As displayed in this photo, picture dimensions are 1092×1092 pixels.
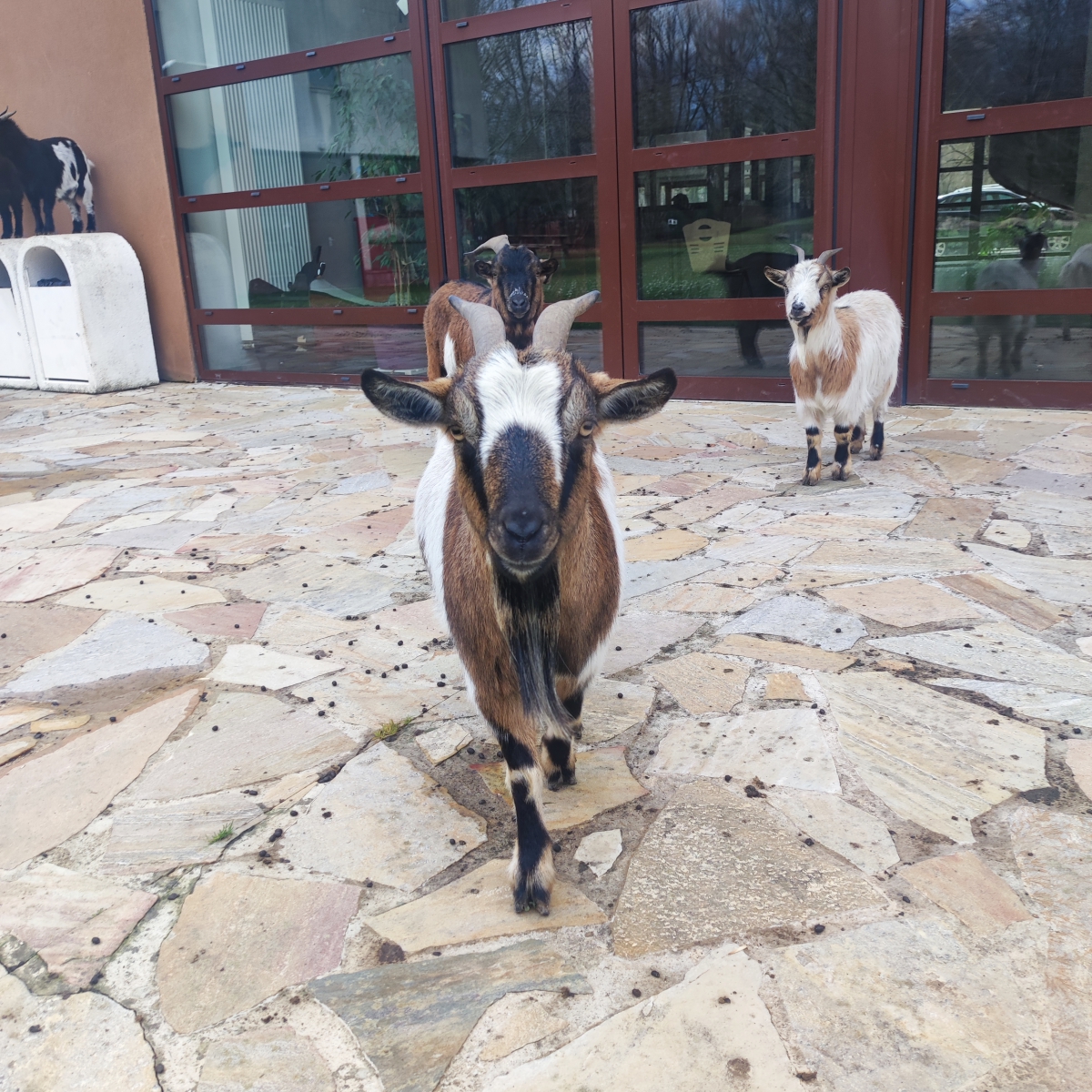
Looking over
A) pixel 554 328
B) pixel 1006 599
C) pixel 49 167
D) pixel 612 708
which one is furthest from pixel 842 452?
pixel 49 167

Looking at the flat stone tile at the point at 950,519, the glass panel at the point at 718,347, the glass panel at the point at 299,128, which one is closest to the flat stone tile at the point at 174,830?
the flat stone tile at the point at 950,519

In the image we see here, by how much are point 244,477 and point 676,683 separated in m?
4.27

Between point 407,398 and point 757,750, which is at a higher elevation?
point 407,398

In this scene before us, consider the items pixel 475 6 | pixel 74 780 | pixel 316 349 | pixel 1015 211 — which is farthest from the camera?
pixel 316 349

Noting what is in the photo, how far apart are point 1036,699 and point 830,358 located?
9.98 feet

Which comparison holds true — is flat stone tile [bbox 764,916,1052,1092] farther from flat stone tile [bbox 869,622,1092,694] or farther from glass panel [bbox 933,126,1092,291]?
glass panel [bbox 933,126,1092,291]

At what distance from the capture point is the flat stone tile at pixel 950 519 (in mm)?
4750

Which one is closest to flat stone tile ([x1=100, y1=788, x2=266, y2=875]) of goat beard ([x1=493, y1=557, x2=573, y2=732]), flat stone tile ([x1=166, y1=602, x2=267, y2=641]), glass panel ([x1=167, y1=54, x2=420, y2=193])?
goat beard ([x1=493, y1=557, x2=573, y2=732])

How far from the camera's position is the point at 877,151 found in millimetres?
7340

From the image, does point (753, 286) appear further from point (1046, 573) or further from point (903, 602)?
point (903, 602)

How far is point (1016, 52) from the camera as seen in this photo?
271 inches

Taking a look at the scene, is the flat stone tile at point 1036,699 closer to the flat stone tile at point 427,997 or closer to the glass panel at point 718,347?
the flat stone tile at point 427,997

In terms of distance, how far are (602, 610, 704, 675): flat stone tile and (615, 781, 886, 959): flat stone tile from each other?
0.97 m

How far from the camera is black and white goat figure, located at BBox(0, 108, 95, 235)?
11.0 m
